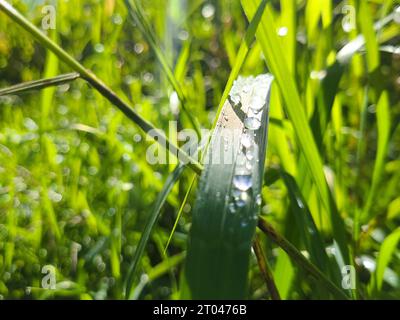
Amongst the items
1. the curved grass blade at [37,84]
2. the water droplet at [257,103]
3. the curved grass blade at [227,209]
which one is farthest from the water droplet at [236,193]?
the curved grass blade at [37,84]

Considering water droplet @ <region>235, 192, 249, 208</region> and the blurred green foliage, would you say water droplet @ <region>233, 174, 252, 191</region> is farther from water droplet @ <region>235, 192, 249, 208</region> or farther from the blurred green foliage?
the blurred green foliage

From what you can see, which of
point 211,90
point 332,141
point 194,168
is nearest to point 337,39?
point 211,90

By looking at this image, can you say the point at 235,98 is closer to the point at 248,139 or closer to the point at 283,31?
the point at 248,139

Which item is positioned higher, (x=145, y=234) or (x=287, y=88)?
(x=287, y=88)

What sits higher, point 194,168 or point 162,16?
point 162,16

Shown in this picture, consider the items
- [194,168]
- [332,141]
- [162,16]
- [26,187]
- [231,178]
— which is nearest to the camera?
[231,178]

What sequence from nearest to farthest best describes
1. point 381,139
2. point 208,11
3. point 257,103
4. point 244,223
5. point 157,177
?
point 244,223 < point 257,103 < point 381,139 < point 157,177 < point 208,11

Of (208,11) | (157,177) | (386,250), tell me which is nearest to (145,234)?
(386,250)

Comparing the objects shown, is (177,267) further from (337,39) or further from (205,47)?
(205,47)
